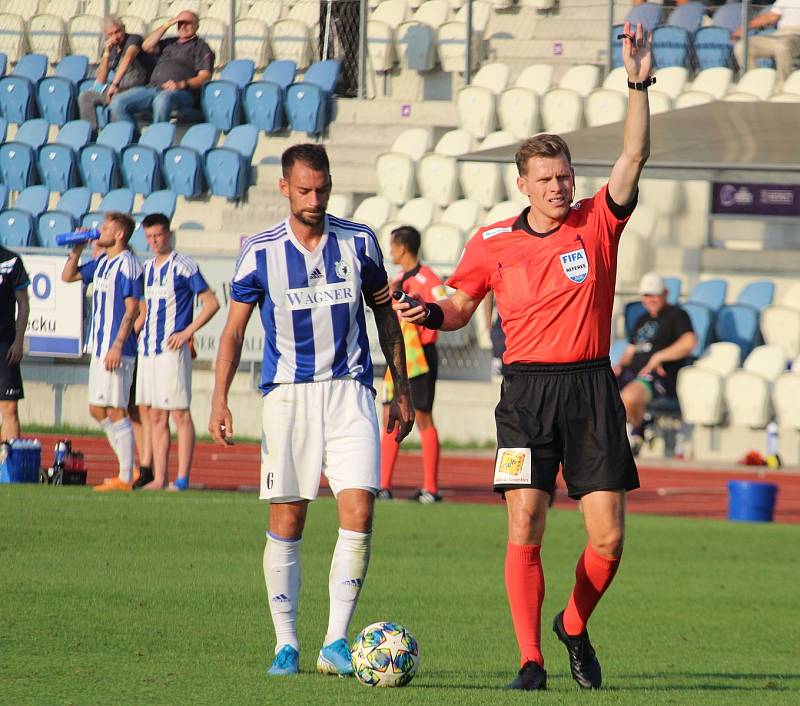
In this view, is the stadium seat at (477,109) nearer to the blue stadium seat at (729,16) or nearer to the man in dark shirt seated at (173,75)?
the blue stadium seat at (729,16)

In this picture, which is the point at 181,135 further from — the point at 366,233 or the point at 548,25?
the point at 366,233

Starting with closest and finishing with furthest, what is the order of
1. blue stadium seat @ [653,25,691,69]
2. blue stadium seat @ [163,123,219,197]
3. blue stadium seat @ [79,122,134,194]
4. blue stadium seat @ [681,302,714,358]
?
1. blue stadium seat @ [681,302,714,358]
2. blue stadium seat @ [653,25,691,69]
3. blue stadium seat @ [163,123,219,197]
4. blue stadium seat @ [79,122,134,194]

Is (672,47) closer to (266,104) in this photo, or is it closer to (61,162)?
(266,104)

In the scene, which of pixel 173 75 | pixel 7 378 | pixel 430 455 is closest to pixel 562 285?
pixel 430 455

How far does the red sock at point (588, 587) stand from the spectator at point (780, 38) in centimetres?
1696

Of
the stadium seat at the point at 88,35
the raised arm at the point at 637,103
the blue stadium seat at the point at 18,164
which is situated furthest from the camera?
the stadium seat at the point at 88,35

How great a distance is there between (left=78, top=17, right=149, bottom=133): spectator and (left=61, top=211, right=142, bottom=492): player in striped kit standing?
1190 cm

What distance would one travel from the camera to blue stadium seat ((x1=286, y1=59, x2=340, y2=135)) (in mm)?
24469

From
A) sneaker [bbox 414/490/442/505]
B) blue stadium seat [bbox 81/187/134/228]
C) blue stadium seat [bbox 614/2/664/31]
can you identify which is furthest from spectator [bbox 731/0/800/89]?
sneaker [bbox 414/490/442/505]

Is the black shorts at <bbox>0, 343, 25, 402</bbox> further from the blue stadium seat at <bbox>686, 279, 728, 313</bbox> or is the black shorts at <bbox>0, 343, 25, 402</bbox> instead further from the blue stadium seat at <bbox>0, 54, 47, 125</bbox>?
the blue stadium seat at <bbox>0, 54, 47, 125</bbox>

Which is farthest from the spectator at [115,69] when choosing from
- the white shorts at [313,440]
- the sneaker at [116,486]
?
the white shorts at [313,440]

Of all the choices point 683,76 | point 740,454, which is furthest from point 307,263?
point 683,76

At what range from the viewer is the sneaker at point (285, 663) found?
19.9 ft

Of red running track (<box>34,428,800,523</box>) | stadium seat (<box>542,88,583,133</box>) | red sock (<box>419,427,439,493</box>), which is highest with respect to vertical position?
stadium seat (<box>542,88,583,133</box>)
